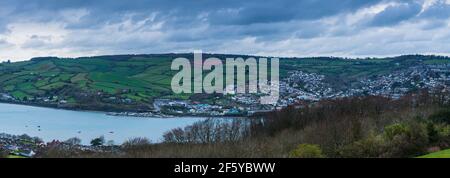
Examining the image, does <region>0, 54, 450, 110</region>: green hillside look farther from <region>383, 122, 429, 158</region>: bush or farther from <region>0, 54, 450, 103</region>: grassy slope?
<region>383, 122, 429, 158</region>: bush

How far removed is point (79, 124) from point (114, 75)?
35.0m

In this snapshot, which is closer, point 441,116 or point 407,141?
point 407,141

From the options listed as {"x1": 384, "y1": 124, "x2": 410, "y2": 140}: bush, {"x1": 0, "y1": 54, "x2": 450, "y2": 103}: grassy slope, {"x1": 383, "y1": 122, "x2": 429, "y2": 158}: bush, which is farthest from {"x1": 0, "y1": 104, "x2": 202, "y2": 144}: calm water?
{"x1": 383, "y1": 122, "x2": 429, "y2": 158}: bush

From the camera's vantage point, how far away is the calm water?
50.8 meters

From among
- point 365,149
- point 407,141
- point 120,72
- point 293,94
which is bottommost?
point 293,94

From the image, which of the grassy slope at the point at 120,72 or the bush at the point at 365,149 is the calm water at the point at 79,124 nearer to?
the grassy slope at the point at 120,72

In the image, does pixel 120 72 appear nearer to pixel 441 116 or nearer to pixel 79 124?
pixel 79 124

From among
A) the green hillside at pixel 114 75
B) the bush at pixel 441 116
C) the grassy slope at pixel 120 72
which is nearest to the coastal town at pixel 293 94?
the green hillside at pixel 114 75

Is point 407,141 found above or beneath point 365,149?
above

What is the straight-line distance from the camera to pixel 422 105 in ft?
131

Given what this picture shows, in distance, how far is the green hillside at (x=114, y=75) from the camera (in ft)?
264

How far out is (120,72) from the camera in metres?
97.6

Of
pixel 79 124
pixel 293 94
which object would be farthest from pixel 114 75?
pixel 79 124
